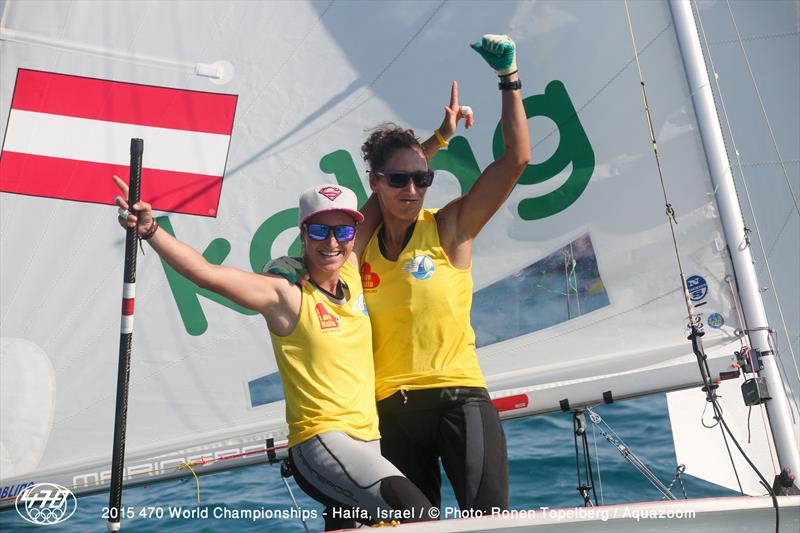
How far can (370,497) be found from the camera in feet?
8.62

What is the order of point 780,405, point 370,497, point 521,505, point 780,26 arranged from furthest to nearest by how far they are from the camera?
point 521,505 < point 780,26 < point 780,405 < point 370,497

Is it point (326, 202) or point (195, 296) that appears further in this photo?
point (195, 296)

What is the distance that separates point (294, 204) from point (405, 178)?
3.71ft

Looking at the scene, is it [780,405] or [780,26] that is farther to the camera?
[780,26]

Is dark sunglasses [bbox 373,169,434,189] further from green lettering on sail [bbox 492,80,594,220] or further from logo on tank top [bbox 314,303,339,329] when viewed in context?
green lettering on sail [bbox 492,80,594,220]

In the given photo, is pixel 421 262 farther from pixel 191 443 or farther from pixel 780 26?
pixel 780 26

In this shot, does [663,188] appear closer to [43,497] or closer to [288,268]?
[288,268]

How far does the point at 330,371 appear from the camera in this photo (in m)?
2.73

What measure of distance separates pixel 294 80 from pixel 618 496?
3017 millimetres

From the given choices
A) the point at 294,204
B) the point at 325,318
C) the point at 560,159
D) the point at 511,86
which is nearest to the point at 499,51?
the point at 511,86

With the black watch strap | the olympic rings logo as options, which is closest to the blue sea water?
the olympic rings logo

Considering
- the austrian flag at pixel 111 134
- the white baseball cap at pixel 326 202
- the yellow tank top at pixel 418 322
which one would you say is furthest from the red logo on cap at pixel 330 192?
the austrian flag at pixel 111 134

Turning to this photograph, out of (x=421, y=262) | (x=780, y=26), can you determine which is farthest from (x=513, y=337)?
(x=780, y=26)

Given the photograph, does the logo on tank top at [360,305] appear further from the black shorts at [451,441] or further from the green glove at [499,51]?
the green glove at [499,51]
